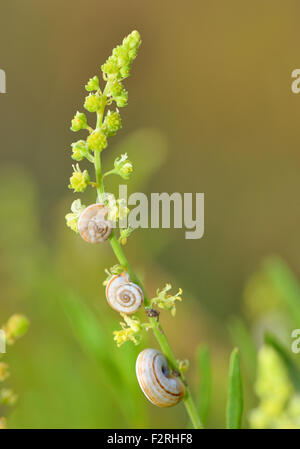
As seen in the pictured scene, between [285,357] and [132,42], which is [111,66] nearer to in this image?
[132,42]

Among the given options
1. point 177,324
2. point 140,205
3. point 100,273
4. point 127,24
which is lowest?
point 177,324

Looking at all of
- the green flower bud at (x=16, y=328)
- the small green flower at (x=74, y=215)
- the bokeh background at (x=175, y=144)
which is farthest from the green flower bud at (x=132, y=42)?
the bokeh background at (x=175, y=144)

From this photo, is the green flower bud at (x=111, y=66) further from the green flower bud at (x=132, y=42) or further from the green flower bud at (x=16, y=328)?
the green flower bud at (x=16, y=328)

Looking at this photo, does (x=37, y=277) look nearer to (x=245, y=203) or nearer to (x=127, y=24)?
(x=245, y=203)

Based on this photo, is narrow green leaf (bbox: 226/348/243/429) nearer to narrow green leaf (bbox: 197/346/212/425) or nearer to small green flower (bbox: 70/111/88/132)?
narrow green leaf (bbox: 197/346/212/425)

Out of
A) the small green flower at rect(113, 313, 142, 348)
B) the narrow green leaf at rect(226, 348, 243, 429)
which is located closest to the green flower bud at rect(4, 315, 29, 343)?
the small green flower at rect(113, 313, 142, 348)
